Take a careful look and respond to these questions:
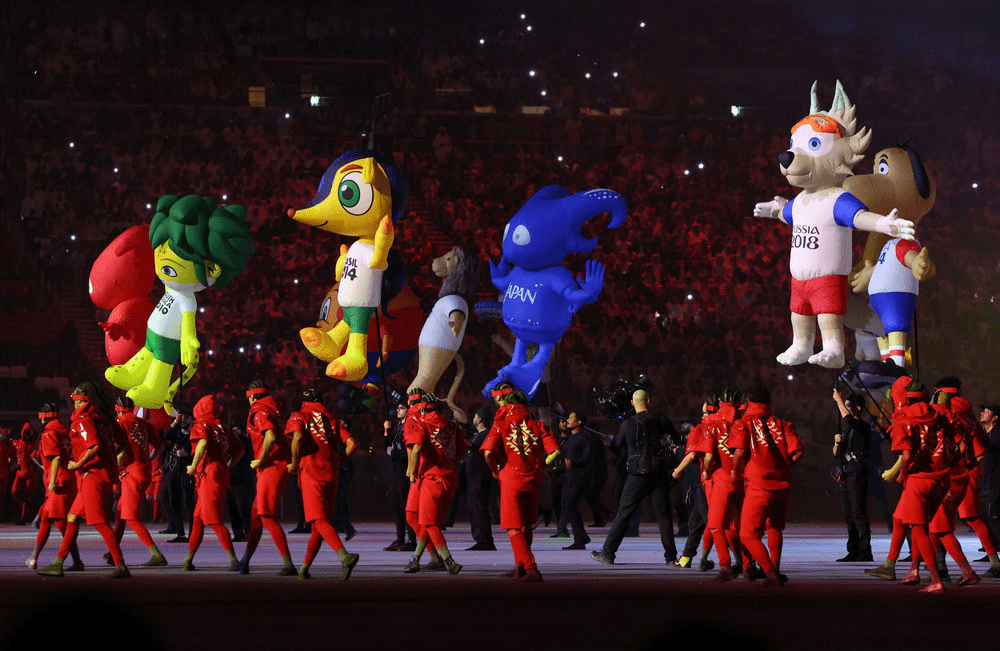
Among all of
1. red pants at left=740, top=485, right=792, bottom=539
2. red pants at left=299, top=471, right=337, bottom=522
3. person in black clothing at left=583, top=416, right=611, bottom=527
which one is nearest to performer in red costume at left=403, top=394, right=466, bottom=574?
red pants at left=299, top=471, right=337, bottom=522

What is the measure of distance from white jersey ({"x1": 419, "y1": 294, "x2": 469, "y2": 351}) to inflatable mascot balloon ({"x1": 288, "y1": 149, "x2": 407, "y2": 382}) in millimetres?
895

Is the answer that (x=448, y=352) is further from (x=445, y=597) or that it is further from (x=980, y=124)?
(x=980, y=124)

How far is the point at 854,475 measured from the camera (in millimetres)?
11680

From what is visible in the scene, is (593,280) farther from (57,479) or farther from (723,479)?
(57,479)

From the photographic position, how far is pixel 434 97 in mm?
23500

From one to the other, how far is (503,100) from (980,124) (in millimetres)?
8503

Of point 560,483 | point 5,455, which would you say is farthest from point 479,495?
point 5,455

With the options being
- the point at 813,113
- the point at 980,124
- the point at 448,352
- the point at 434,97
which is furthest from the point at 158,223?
the point at 980,124

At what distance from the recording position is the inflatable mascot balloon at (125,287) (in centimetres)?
1602

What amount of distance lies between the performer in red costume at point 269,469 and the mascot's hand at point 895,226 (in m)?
6.26

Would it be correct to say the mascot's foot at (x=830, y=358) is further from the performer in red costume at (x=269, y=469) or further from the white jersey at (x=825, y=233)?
the performer in red costume at (x=269, y=469)

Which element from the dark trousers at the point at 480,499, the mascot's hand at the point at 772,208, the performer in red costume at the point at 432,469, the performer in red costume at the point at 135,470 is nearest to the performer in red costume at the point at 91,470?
the performer in red costume at the point at 135,470

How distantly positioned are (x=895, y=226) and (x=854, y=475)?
2610mm

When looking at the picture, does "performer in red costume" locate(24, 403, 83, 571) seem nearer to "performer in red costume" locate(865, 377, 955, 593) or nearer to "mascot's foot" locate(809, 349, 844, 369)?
"performer in red costume" locate(865, 377, 955, 593)
